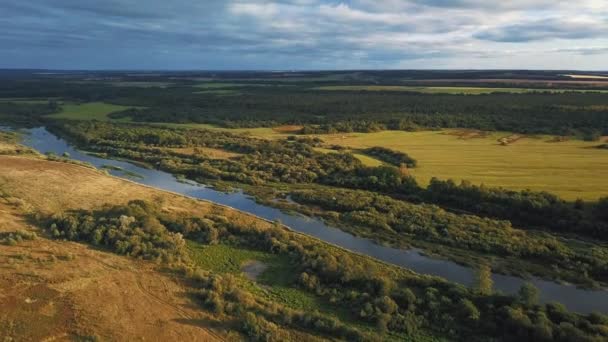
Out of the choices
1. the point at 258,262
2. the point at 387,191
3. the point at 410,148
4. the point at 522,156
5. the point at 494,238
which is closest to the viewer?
the point at 258,262

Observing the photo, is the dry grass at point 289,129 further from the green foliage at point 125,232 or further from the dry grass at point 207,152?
the green foliage at point 125,232

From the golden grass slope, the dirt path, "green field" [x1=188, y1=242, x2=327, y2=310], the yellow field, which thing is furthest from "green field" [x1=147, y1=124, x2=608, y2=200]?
the golden grass slope

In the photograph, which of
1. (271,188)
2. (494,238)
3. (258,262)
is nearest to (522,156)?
(494,238)

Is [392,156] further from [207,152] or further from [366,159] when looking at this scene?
[207,152]

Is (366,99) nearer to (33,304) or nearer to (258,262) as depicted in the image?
(258,262)

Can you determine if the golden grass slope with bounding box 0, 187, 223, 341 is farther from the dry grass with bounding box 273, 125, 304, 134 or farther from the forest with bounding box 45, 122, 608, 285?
the dry grass with bounding box 273, 125, 304, 134

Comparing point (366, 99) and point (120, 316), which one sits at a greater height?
point (366, 99)
